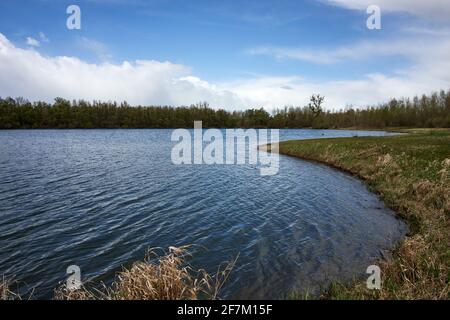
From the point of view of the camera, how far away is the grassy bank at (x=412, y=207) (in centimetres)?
815

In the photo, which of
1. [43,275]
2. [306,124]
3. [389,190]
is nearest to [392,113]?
[306,124]

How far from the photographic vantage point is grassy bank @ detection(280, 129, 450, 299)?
8148 millimetres

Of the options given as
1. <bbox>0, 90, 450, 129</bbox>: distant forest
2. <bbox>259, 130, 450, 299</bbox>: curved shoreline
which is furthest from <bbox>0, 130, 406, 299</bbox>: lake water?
<bbox>0, 90, 450, 129</bbox>: distant forest

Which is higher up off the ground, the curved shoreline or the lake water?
the curved shoreline

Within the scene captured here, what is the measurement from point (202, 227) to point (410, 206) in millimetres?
12080

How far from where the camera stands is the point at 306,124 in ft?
597

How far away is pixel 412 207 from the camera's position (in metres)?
17.4

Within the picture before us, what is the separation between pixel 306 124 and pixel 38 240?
17950cm

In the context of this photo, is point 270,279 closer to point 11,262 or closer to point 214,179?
point 11,262

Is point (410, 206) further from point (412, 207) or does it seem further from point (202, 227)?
point (202, 227)

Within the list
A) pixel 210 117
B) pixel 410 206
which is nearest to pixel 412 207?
pixel 410 206

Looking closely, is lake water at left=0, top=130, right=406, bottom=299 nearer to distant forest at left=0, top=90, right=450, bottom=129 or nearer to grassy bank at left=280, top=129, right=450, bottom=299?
grassy bank at left=280, top=129, right=450, bottom=299

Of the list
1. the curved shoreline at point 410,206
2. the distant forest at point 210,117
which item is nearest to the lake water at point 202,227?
the curved shoreline at point 410,206
